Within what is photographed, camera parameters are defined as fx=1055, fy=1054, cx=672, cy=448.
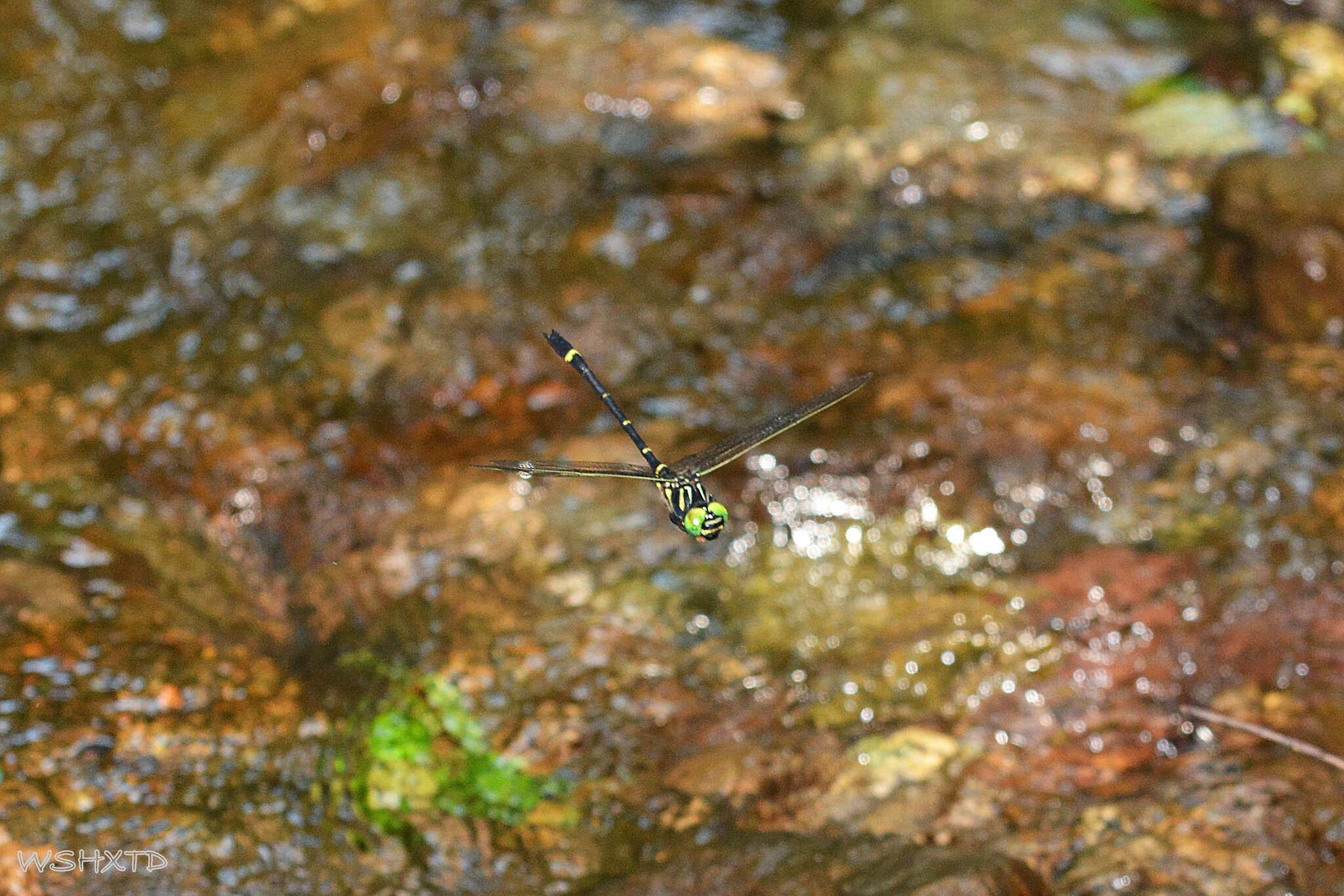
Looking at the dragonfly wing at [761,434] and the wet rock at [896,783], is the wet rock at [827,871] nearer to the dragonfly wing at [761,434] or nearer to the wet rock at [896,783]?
the wet rock at [896,783]

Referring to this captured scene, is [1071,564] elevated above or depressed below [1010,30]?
below

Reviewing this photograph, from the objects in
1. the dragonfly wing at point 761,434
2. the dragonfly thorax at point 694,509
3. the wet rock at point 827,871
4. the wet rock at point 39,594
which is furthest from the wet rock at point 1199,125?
the wet rock at point 39,594

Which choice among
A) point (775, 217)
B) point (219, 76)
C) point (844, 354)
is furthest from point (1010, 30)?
point (219, 76)

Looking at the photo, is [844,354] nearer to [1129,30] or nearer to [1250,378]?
[1250,378]

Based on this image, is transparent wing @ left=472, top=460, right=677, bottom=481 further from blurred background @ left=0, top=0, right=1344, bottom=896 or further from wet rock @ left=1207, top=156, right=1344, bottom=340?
wet rock @ left=1207, top=156, right=1344, bottom=340

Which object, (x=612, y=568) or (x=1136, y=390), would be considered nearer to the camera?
(x=612, y=568)

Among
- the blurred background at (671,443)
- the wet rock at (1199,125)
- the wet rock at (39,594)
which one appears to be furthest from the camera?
the wet rock at (1199,125)

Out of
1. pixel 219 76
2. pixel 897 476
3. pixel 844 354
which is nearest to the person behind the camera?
pixel 897 476
